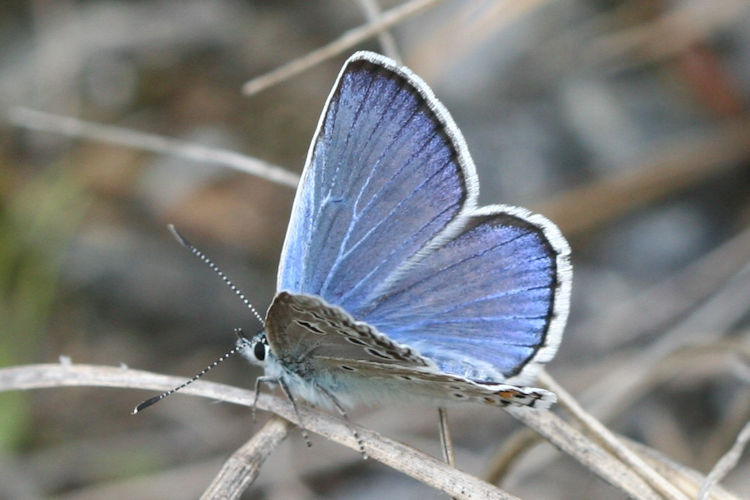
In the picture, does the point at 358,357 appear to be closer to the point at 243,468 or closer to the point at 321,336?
the point at 321,336

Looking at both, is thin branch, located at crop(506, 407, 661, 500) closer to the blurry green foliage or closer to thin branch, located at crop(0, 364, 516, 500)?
thin branch, located at crop(0, 364, 516, 500)

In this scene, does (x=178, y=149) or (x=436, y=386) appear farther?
(x=178, y=149)

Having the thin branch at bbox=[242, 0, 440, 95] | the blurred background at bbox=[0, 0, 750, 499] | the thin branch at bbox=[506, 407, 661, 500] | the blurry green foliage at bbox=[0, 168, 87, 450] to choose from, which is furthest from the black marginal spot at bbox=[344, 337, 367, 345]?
the blurry green foliage at bbox=[0, 168, 87, 450]

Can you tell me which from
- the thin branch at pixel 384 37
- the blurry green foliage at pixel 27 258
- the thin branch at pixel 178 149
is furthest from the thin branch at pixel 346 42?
the blurry green foliage at pixel 27 258

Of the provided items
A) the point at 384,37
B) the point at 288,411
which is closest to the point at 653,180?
the point at 384,37

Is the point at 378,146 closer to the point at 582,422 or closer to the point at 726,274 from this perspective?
the point at 582,422

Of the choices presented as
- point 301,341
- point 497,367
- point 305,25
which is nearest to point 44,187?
point 305,25

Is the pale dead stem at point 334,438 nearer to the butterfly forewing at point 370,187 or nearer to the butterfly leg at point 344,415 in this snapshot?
the butterfly leg at point 344,415
